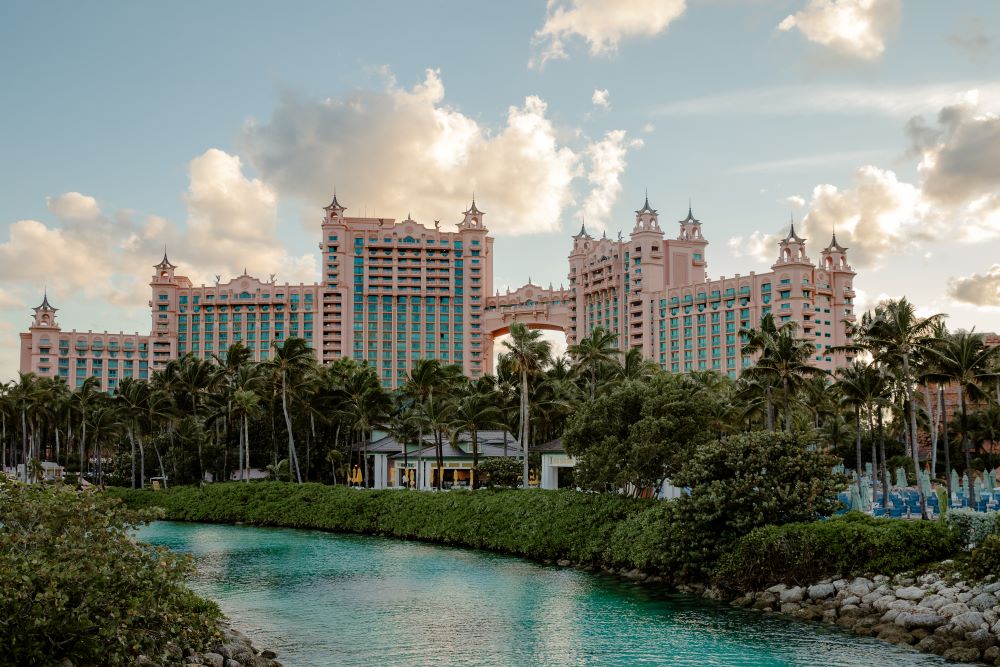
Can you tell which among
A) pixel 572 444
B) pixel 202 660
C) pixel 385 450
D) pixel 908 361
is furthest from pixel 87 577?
pixel 385 450

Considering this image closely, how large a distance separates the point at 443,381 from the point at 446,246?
4700 inches

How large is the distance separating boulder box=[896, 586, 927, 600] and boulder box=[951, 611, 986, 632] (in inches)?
86.3

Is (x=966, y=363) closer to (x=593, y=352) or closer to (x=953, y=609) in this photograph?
(x=953, y=609)

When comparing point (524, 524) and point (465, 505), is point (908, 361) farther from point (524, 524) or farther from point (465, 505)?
point (465, 505)

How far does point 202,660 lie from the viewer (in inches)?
923

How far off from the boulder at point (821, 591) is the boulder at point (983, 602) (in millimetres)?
5035

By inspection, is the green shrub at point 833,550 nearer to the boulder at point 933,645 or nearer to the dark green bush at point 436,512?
the boulder at point 933,645

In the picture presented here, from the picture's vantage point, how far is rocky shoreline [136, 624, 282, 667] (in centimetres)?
2202

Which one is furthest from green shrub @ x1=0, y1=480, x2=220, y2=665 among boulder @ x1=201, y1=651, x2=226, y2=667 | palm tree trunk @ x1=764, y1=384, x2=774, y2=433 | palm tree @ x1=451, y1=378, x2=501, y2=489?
palm tree @ x1=451, y1=378, x2=501, y2=489

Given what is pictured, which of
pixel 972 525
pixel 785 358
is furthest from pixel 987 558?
pixel 785 358

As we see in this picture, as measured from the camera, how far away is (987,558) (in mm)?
28141

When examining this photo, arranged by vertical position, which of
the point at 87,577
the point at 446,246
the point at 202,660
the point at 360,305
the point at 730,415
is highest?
the point at 446,246

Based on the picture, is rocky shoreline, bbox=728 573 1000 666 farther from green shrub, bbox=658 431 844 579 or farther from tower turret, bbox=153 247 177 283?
tower turret, bbox=153 247 177 283

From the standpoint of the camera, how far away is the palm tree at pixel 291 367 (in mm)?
73375
